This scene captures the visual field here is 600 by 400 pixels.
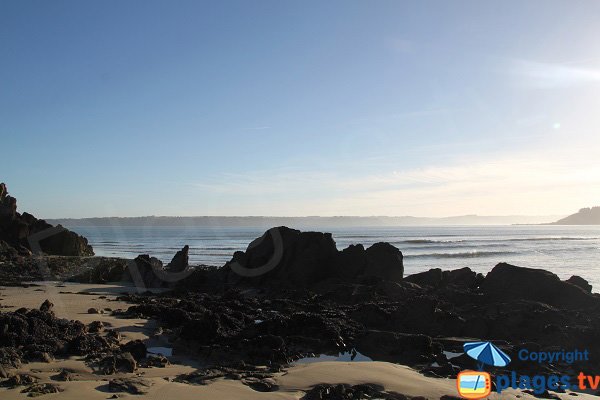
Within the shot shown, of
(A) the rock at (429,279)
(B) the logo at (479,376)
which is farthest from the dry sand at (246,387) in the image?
(A) the rock at (429,279)

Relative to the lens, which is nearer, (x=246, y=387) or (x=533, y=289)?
(x=246, y=387)

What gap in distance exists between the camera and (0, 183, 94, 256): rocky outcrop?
41.0m

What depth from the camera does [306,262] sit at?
23.5 metres

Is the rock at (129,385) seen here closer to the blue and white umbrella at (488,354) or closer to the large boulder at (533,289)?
the blue and white umbrella at (488,354)

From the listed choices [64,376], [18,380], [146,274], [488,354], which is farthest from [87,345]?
Answer: [146,274]

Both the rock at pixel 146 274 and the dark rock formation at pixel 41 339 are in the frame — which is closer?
the dark rock formation at pixel 41 339

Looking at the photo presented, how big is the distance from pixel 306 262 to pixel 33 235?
100ft

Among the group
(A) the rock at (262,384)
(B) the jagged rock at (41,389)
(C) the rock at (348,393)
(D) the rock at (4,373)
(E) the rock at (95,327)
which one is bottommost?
(C) the rock at (348,393)

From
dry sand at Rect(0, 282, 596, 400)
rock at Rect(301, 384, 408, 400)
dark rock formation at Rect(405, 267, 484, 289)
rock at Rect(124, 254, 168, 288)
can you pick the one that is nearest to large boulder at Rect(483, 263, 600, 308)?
dark rock formation at Rect(405, 267, 484, 289)

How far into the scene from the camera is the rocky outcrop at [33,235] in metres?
41.0

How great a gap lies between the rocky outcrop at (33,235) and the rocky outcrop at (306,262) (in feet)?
81.1

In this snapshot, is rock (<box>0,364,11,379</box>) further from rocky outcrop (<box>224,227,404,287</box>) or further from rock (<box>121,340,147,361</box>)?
rocky outcrop (<box>224,227,404,287</box>)

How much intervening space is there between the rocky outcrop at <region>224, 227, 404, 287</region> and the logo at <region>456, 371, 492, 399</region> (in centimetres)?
1283

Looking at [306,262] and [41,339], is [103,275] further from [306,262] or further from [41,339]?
[41,339]
